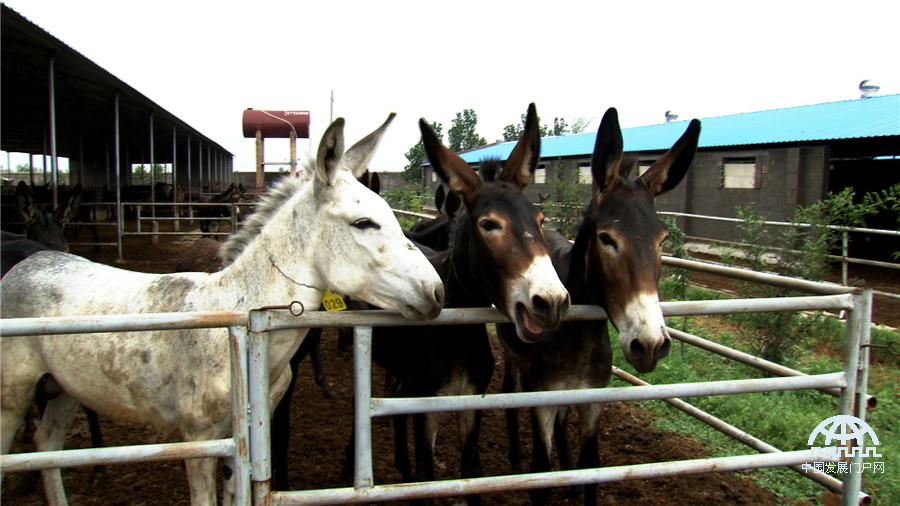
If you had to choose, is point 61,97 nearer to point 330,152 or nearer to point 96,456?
point 330,152

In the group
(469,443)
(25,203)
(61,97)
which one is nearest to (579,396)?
(469,443)

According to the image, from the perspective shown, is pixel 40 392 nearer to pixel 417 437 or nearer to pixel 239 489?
pixel 239 489

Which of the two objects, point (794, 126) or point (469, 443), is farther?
point (794, 126)

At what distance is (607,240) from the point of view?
2451 mm

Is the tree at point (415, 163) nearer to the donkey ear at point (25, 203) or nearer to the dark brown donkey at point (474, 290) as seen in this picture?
the donkey ear at point (25, 203)

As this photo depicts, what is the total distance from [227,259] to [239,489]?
1.09m

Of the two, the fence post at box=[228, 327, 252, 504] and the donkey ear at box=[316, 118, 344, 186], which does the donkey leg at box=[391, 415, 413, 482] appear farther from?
the donkey ear at box=[316, 118, 344, 186]

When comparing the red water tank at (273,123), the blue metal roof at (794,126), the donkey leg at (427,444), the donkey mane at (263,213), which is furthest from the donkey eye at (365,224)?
the red water tank at (273,123)

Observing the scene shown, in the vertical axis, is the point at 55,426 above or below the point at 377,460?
above

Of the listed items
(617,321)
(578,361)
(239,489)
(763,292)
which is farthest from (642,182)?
(763,292)

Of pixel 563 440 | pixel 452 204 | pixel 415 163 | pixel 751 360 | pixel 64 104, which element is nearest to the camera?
pixel 751 360

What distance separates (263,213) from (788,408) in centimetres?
432

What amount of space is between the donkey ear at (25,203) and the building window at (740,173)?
1620cm

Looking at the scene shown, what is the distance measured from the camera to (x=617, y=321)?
7.57ft
